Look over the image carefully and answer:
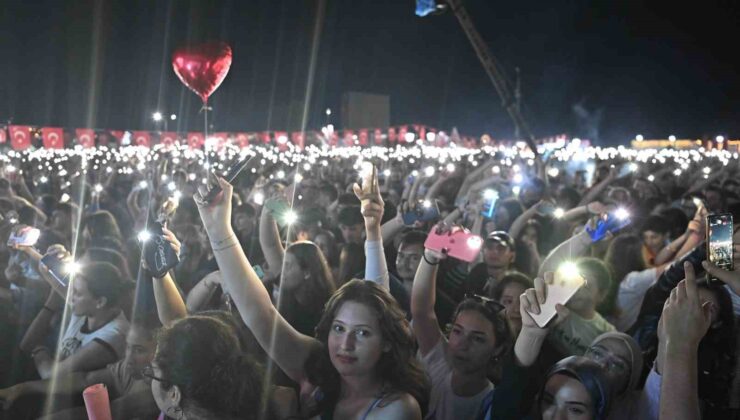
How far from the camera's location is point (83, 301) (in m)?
4.02

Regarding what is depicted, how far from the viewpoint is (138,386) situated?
3.33 m

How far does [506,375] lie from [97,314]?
2.48m

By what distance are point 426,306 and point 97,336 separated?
1868 millimetres

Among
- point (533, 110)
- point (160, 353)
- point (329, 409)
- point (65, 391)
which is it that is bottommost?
point (65, 391)

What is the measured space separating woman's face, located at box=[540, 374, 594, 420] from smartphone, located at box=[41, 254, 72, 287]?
3132mm

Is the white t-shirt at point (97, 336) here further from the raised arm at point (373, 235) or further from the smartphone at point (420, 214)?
the smartphone at point (420, 214)

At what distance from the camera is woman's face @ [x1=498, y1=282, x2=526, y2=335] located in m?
4.07

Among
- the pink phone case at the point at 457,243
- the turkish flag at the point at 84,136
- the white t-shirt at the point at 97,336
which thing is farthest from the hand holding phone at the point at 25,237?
the turkish flag at the point at 84,136

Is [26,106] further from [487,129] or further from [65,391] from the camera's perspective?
[65,391]

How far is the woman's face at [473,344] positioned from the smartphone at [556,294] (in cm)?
65

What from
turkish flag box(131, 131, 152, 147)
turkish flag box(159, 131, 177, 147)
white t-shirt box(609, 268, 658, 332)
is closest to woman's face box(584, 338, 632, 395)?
white t-shirt box(609, 268, 658, 332)

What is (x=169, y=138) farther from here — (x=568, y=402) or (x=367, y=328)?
(x=568, y=402)

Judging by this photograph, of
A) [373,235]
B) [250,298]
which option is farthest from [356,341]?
[373,235]

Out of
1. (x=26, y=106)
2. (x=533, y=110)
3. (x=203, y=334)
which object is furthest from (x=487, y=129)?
(x=203, y=334)
